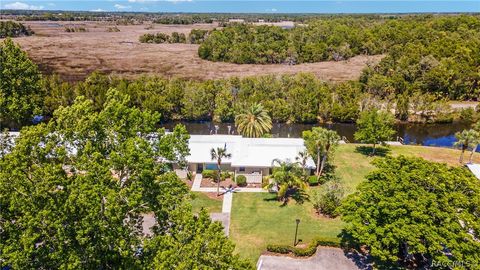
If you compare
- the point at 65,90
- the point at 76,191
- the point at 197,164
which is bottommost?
the point at 197,164

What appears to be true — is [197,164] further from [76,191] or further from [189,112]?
[76,191]

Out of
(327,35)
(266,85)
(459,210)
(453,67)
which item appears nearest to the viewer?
(459,210)

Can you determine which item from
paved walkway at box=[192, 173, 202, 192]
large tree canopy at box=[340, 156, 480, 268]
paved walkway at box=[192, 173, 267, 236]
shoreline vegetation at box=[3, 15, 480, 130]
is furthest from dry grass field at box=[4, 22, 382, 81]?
large tree canopy at box=[340, 156, 480, 268]

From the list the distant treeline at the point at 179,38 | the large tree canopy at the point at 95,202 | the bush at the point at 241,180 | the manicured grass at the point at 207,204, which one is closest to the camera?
the large tree canopy at the point at 95,202

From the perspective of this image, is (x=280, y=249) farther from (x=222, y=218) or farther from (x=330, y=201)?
(x=330, y=201)

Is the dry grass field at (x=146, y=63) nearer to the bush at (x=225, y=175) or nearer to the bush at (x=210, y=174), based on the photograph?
the bush at (x=210, y=174)

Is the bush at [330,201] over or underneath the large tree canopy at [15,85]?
underneath

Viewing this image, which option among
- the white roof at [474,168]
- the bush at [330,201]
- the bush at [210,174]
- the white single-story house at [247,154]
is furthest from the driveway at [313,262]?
the white roof at [474,168]

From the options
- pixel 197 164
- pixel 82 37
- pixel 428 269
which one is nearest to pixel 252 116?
pixel 197 164
